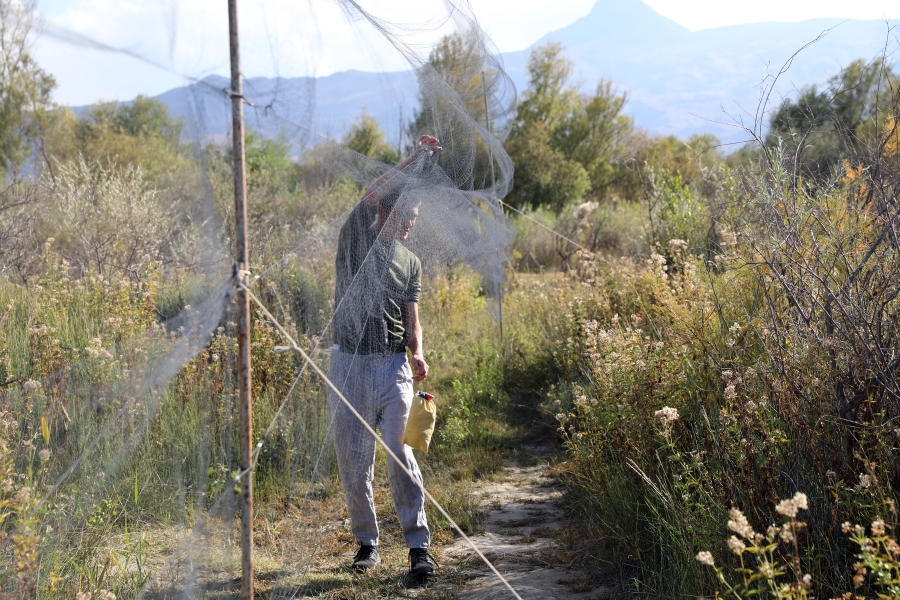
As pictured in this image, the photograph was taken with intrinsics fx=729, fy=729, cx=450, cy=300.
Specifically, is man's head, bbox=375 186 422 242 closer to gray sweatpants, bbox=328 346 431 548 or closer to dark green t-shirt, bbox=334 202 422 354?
dark green t-shirt, bbox=334 202 422 354

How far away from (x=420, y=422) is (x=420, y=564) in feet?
2.40

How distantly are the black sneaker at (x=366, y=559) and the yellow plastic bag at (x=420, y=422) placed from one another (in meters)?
0.66

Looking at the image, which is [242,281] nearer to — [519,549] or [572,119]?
[519,549]

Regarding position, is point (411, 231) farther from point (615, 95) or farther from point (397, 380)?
point (615, 95)

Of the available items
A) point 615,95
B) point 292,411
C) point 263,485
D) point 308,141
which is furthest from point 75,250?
point 615,95

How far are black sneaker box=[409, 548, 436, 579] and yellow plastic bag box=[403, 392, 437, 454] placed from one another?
569 mm

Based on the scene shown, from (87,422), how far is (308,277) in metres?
1.31

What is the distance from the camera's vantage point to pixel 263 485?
4422 mm

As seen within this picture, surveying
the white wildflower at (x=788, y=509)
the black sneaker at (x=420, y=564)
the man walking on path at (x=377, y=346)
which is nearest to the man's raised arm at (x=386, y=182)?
the man walking on path at (x=377, y=346)

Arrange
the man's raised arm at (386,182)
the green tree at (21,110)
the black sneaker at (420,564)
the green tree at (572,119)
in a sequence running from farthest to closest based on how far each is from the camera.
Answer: the green tree at (572,119), the green tree at (21,110), the black sneaker at (420,564), the man's raised arm at (386,182)

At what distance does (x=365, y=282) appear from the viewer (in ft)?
10.3

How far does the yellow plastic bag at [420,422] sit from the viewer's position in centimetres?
345

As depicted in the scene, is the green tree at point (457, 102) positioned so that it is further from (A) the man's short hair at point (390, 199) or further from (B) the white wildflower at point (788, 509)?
(B) the white wildflower at point (788, 509)

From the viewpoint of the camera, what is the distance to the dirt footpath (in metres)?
3.53
